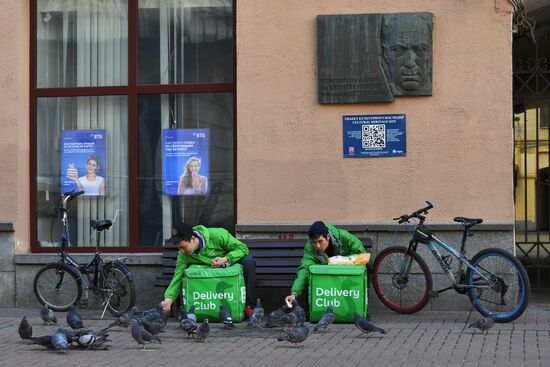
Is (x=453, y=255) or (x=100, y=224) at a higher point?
(x=100, y=224)

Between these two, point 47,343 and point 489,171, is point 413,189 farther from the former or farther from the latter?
point 47,343

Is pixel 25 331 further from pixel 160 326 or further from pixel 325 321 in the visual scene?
pixel 325 321

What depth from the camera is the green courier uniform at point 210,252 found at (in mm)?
9773

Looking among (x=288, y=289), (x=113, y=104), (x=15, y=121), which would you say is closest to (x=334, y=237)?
(x=288, y=289)

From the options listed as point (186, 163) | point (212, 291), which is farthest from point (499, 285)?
point (186, 163)

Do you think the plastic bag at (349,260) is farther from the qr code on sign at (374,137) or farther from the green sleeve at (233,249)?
the qr code on sign at (374,137)

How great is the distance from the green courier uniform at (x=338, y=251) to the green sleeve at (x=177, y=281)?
1182mm

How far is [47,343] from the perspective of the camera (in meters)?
8.00

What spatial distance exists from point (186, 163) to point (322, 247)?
271 centimetres

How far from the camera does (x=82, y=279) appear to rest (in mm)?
10914

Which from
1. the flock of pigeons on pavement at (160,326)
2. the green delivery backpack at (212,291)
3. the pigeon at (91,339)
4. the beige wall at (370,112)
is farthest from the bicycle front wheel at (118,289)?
the pigeon at (91,339)

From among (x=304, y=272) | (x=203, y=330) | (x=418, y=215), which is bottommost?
(x=203, y=330)

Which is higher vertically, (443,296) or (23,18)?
(23,18)

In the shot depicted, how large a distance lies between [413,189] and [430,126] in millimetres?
754
